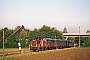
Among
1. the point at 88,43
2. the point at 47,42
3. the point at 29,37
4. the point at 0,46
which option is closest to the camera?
the point at 47,42

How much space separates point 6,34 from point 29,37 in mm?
8121

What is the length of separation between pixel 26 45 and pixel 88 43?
2579 centimetres

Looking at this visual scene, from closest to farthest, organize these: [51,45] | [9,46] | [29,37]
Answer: [51,45]
[9,46]
[29,37]

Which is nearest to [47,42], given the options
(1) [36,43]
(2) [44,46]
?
(2) [44,46]

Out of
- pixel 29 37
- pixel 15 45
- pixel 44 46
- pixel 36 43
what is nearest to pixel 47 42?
pixel 44 46

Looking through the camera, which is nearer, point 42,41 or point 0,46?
point 42,41

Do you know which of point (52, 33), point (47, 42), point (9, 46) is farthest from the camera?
point (52, 33)

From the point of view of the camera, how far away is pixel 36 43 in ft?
161

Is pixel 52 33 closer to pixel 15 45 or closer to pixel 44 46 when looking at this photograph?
pixel 15 45

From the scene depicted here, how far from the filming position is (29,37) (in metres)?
80.1

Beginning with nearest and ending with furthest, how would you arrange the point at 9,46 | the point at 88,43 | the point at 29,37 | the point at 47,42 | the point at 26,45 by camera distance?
the point at 47,42
the point at 9,46
the point at 26,45
the point at 29,37
the point at 88,43

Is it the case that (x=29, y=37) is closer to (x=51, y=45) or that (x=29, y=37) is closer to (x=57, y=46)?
(x=57, y=46)

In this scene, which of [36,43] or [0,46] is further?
[0,46]

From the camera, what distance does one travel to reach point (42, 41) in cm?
5081
